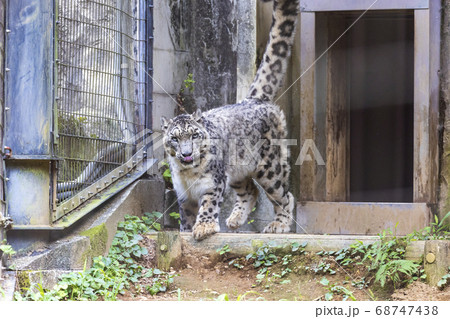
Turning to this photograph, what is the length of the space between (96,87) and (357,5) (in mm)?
2884

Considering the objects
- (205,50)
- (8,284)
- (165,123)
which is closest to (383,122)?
(205,50)

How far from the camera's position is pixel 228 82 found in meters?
8.16

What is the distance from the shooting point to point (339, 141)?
828cm

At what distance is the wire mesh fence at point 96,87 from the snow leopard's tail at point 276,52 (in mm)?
1249

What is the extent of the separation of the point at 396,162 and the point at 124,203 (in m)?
4.44

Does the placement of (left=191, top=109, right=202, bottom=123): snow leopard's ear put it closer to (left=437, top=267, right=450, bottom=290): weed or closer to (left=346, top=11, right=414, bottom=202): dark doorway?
(left=437, top=267, right=450, bottom=290): weed

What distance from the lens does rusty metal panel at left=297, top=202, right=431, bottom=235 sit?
734cm

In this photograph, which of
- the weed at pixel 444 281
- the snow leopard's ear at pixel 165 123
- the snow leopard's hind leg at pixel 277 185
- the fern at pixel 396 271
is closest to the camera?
the weed at pixel 444 281

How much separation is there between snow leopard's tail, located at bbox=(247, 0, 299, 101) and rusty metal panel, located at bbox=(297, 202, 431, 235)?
125cm

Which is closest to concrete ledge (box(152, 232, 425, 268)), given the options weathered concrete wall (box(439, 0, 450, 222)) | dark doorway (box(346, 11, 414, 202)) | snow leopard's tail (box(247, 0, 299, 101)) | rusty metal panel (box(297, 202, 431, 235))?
rusty metal panel (box(297, 202, 431, 235))

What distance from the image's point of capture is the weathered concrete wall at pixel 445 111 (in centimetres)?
731

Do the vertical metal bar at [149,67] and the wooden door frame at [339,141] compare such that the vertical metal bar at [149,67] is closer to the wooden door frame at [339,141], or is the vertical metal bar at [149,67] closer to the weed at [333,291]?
the wooden door frame at [339,141]

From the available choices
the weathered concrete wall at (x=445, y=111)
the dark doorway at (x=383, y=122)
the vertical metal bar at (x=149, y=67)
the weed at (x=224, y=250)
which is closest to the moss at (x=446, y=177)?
the weathered concrete wall at (x=445, y=111)

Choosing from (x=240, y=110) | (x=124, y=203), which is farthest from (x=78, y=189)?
(x=240, y=110)
